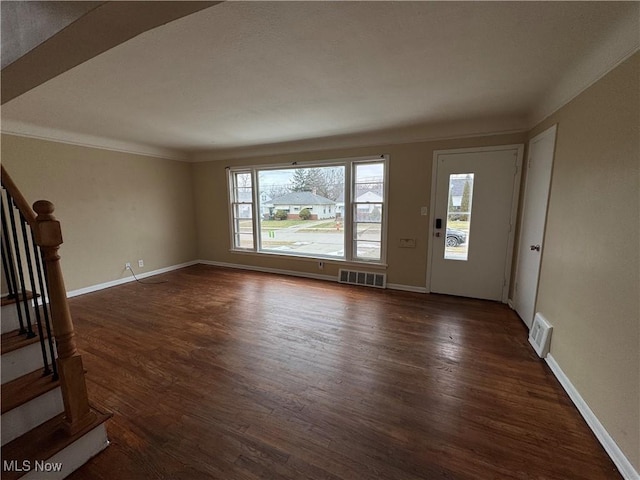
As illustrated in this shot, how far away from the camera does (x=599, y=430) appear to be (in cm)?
161

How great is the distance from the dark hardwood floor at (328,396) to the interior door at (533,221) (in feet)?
0.99

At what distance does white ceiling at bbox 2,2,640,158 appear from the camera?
1519 millimetres

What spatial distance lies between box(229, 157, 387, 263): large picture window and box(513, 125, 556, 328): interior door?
1.82m

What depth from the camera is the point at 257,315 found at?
11.1 feet

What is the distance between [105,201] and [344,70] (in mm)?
4483

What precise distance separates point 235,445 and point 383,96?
3.12 metres

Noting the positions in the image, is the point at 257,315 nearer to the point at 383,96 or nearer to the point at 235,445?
the point at 235,445

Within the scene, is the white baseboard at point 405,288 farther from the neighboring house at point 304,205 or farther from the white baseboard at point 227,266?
the neighboring house at point 304,205

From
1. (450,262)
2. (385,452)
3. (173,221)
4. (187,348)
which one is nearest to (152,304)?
(187,348)

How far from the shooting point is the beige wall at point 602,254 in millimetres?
1459

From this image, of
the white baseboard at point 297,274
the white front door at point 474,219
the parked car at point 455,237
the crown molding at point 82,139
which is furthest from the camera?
the white baseboard at point 297,274

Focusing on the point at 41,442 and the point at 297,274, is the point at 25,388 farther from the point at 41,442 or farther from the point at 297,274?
the point at 297,274

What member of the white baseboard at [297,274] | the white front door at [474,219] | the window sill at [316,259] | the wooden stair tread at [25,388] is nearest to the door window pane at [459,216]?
the white front door at [474,219]

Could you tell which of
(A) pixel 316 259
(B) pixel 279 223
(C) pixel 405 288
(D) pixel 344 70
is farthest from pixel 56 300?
(B) pixel 279 223
